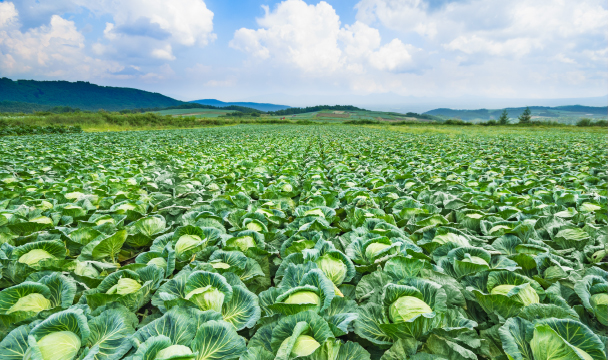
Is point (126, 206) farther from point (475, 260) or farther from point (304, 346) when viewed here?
point (475, 260)

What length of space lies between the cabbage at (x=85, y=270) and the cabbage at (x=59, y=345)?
0.83 meters

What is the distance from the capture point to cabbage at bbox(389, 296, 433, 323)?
1566 mm

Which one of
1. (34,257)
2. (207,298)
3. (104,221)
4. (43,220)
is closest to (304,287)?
(207,298)

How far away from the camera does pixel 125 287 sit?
188 cm

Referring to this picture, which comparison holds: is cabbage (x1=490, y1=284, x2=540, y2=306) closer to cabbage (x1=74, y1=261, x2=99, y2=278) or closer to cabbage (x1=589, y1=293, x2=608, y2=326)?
cabbage (x1=589, y1=293, x2=608, y2=326)

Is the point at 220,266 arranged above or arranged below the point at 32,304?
above

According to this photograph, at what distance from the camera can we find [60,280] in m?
1.89

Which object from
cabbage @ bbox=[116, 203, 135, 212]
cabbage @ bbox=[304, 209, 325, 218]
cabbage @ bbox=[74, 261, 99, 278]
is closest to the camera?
cabbage @ bbox=[74, 261, 99, 278]

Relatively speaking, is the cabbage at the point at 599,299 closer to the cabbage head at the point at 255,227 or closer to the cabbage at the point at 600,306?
the cabbage at the point at 600,306

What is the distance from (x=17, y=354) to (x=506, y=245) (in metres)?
3.76

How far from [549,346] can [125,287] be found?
256cm

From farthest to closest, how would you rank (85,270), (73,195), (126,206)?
1. (73,195)
2. (126,206)
3. (85,270)

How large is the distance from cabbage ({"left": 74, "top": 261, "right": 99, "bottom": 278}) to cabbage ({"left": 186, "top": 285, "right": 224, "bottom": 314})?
45.9 inches

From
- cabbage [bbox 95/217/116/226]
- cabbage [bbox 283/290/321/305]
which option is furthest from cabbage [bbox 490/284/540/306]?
cabbage [bbox 95/217/116/226]
